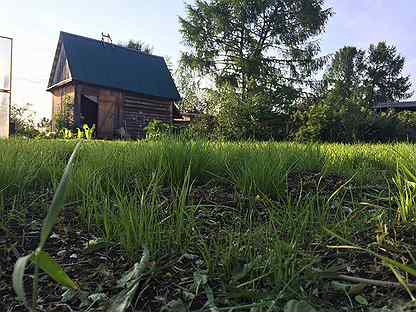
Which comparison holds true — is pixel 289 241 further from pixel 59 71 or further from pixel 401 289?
pixel 59 71

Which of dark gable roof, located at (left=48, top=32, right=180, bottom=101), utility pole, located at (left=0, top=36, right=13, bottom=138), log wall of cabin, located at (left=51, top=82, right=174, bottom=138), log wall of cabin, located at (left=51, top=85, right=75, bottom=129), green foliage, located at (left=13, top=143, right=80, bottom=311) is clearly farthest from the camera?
dark gable roof, located at (left=48, top=32, right=180, bottom=101)

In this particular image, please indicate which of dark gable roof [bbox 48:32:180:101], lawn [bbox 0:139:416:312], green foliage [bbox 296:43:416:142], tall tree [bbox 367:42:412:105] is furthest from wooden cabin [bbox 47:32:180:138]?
tall tree [bbox 367:42:412:105]


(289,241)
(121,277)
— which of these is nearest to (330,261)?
(289,241)

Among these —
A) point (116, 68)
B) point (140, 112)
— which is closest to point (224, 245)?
point (140, 112)

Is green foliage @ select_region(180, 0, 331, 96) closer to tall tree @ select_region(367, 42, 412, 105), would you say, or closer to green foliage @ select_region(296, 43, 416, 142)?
green foliage @ select_region(296, 43, 416, 142)

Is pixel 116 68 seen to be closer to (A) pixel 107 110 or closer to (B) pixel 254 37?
(A) pixel 107 110

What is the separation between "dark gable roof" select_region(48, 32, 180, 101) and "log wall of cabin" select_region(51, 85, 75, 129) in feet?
2.85

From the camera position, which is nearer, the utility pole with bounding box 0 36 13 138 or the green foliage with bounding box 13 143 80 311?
the green foliage with bounding box 13 143 80 311

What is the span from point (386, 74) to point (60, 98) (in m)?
34.9

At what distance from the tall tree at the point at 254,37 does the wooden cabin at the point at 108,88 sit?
9.16 feet

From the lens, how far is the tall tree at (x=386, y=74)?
42.8m

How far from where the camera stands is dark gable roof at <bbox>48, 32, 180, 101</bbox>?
18844 millimetres

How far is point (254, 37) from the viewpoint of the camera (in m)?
22.7

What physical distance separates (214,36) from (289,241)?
885 inches
